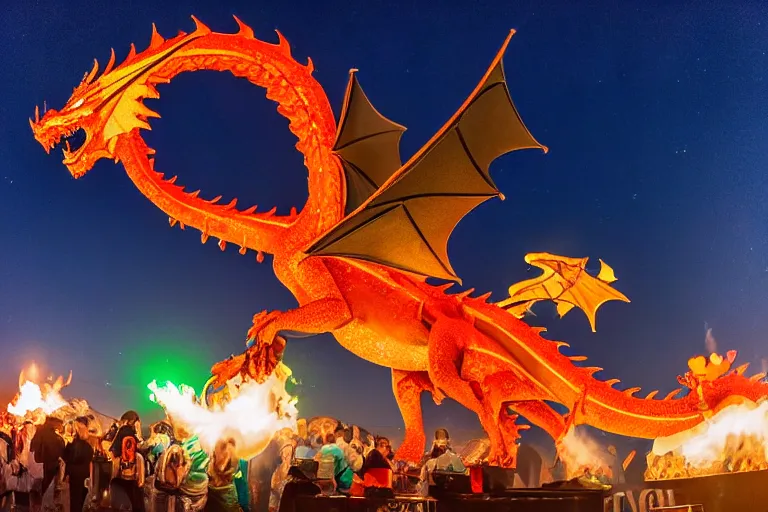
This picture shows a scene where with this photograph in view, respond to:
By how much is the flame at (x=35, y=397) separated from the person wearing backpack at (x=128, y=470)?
649 millimetres

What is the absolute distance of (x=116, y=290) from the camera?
4.60 metres

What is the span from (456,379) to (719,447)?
146 centimetres

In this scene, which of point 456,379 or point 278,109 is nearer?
point 456,379

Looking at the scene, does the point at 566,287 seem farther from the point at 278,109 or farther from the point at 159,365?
the point at 159,365

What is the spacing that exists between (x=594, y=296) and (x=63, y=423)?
3.37 meters

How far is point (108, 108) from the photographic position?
14.3 feet

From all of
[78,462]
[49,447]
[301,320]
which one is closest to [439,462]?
[301,320]

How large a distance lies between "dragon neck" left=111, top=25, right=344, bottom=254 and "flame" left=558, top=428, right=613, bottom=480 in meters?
1.95

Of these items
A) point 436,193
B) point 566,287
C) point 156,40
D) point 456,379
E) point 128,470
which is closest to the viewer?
point 436,193

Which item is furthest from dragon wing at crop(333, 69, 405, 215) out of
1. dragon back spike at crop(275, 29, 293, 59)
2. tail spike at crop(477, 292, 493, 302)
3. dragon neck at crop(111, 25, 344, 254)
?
tail spike at crop(477, 292, 493, 302)

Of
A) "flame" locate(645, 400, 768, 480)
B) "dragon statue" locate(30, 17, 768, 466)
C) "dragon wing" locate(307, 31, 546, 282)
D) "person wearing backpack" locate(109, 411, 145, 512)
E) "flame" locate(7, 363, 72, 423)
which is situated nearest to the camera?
"dragon wing" locate(307, 31, 546, 282)

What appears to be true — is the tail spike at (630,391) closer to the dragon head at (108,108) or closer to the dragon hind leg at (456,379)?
the dragon hind leg at (456,379)

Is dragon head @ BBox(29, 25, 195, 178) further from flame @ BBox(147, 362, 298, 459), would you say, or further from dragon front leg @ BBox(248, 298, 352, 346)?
flame @ BBox(147, 362, 298, 459)

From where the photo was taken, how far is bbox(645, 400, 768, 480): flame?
391 cm
